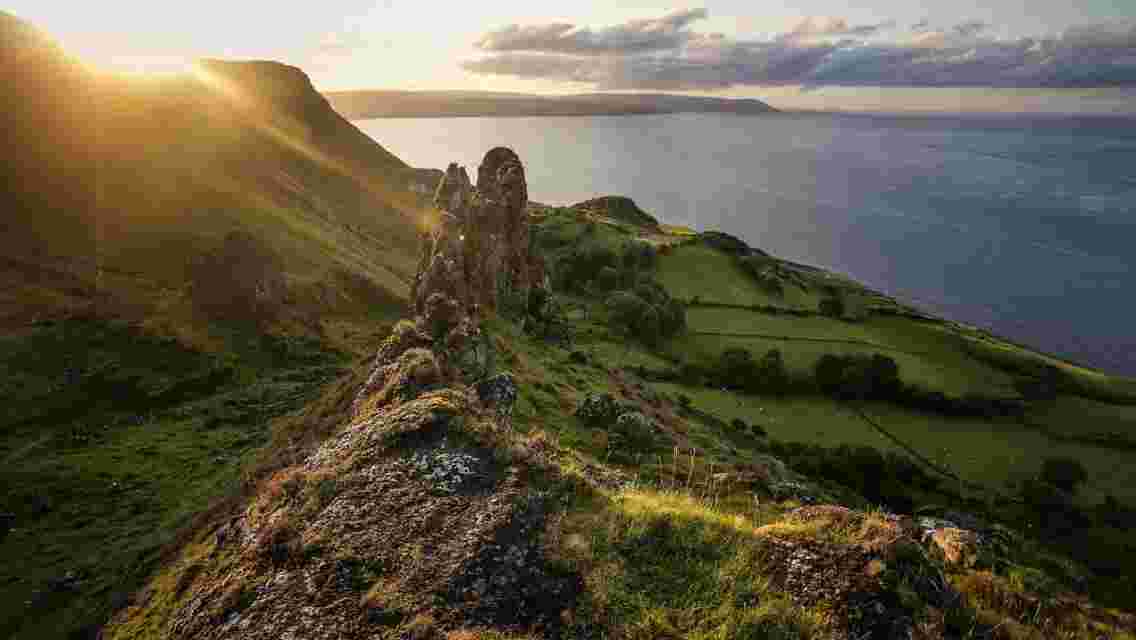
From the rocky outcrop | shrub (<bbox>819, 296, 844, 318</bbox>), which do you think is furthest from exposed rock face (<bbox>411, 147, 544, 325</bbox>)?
the rocky outcrop

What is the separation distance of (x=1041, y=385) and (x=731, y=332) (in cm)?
4157

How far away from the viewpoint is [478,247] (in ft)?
156

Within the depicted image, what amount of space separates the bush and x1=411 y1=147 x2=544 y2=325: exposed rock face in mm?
55611

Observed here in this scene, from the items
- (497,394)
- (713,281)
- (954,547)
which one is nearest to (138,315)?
(497,394)

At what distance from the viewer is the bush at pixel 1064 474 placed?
2169 inches

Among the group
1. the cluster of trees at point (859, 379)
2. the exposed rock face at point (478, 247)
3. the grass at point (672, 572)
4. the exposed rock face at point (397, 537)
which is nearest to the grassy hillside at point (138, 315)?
the exposed rock face at point (397, 537)

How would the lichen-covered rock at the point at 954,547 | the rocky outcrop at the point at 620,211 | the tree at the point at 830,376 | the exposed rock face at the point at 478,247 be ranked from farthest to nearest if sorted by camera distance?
the rocky outcrop at the point at 620,211 → the tree at the point at 830,376 → the exposed rock face at the point at 478,247 → the lichen-covered rock at the point at 954,547

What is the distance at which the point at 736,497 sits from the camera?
19453 mm

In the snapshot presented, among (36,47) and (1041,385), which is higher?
(36,47)

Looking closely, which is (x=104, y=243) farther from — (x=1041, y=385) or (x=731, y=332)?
(x=1041, y=385)

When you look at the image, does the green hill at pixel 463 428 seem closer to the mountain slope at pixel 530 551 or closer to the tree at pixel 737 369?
the mountain slope at pixel 530 551

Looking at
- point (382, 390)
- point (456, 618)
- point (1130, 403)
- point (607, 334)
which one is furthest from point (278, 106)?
point (1130, 403)

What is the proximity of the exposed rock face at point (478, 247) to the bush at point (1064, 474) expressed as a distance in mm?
55611

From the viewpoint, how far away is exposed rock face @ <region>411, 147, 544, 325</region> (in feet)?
119
